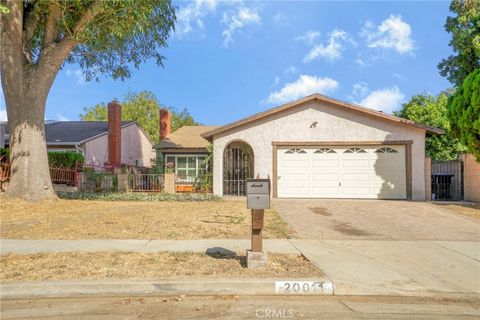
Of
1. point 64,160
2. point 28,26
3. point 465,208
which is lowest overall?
point 465,208

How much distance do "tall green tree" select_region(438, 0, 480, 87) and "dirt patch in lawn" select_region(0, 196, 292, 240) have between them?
11.8m

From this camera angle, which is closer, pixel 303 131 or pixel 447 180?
pixel 303 131

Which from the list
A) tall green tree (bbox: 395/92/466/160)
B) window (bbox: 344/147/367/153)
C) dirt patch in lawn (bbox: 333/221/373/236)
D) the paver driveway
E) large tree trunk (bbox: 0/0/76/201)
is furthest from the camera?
tall green tree (bbox: 395/92/466/160)

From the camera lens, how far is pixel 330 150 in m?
17.0

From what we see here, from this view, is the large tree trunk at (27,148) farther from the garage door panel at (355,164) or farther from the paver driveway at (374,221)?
the garage door panel at (355,164)

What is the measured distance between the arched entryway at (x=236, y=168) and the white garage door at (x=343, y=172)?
179 centimetres

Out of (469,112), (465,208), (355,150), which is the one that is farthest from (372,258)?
(355,150)

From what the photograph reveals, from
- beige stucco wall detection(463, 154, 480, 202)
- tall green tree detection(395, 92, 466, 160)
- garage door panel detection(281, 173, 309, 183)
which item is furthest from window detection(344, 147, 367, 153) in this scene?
tall green tree detection(395, 92, 466, 160)

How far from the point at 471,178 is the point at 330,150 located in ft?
20.2

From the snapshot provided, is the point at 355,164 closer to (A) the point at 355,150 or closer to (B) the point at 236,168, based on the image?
(A) the point at 355,150

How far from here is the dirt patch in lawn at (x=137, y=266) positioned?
5387 millimetres

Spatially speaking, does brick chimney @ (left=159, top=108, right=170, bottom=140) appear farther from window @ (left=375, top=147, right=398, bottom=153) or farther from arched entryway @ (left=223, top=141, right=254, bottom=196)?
window @ (left=375, top=147, right=398, bottom=153)

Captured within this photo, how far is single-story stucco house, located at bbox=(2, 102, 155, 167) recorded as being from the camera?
24.3m

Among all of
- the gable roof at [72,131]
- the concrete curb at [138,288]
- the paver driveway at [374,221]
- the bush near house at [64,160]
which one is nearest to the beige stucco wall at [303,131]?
the paver driveway at [374,221]
